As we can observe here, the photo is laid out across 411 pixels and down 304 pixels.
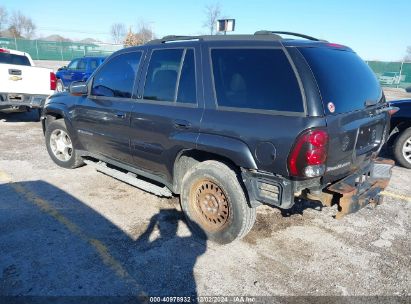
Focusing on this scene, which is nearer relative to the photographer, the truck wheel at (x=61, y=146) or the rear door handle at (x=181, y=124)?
the rear door handle at (x=181, y=124)

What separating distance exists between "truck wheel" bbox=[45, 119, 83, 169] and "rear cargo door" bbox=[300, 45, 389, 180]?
4.05m

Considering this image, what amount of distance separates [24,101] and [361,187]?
817 cm

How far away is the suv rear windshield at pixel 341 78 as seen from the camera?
9.18 ft

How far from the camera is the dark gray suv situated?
9.05ft

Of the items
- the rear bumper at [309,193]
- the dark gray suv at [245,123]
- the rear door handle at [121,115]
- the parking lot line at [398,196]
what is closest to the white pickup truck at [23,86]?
the dark gray suv at [245,123]

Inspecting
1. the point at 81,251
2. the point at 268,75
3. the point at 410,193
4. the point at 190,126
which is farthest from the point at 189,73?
the point at 410,193

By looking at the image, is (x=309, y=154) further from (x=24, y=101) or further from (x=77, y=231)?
(x=24, y=101)

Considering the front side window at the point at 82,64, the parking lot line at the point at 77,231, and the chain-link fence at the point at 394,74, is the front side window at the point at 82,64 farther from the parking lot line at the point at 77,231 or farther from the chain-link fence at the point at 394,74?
the chain-link fence at the point at 394,74

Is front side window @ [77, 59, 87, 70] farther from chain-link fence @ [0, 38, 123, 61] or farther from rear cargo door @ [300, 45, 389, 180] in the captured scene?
chain-link fence @ [0, 38, 123, 61]

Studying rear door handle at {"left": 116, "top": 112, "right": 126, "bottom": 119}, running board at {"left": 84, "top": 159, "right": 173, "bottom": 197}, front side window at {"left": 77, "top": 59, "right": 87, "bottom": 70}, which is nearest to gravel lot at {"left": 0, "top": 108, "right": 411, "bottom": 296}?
running board at {"left": 84, "top": 159, "right": 173, "bottom": 197}

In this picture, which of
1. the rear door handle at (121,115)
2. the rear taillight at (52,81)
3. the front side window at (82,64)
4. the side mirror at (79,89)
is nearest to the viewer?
the rear door handle at (121,115)

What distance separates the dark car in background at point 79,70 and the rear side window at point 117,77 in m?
11.3

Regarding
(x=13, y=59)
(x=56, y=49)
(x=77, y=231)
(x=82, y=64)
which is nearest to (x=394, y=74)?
(x=82, y=64)

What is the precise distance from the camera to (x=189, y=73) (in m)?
3.50
